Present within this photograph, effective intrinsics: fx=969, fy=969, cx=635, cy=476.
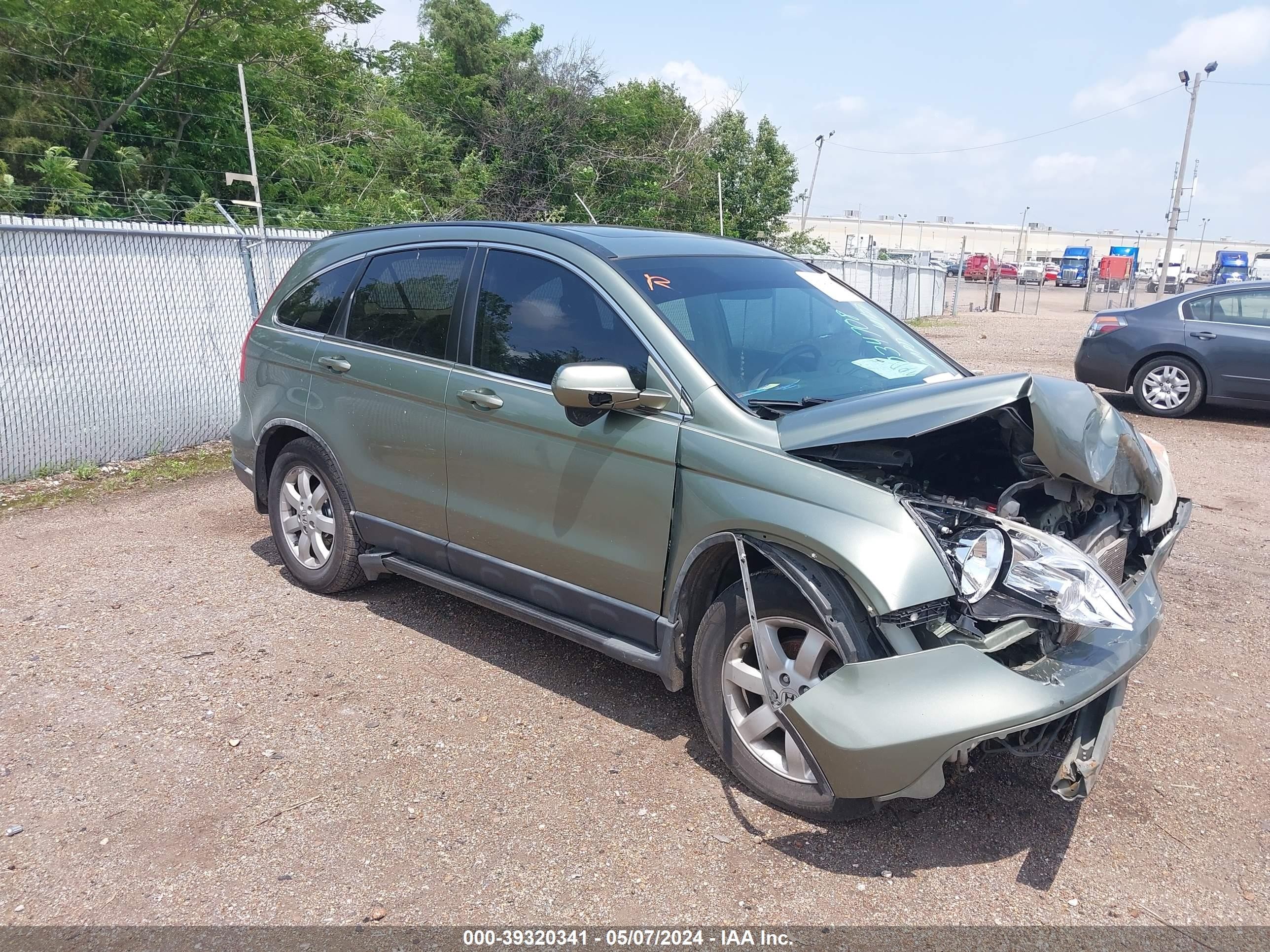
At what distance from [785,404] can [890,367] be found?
75 cm

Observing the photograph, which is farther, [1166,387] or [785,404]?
[1166,387]

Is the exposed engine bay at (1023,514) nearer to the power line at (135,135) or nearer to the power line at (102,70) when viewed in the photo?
the power line at (135,135)

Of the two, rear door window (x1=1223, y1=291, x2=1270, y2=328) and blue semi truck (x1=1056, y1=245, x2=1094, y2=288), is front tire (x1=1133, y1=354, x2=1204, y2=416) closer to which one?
rear door window (x1=1223, y1=291, x2=1270, y2=328)

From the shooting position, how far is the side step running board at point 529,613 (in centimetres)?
355

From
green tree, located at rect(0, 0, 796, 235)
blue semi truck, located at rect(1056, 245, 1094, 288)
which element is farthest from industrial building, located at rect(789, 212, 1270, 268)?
green tree, located at rect(0, 0, 796, 235)

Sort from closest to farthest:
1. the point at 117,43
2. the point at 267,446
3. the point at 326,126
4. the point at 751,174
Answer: the point at 267,446 → the point at 117,43 → the point at 326,126 → the point at 751,174

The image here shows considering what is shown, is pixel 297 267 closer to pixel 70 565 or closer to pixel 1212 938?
pixel 70 565

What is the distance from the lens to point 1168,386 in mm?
10562

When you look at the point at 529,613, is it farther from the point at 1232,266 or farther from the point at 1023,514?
the point at 1232,266

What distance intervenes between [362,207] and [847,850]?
15590 millimetres

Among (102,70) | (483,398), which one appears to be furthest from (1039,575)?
(102,70)

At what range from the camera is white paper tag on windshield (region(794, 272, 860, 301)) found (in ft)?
14.5

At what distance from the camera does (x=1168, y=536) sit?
12.3 feet

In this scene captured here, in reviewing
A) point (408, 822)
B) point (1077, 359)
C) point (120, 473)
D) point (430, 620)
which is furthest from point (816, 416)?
point (1077, 359)
